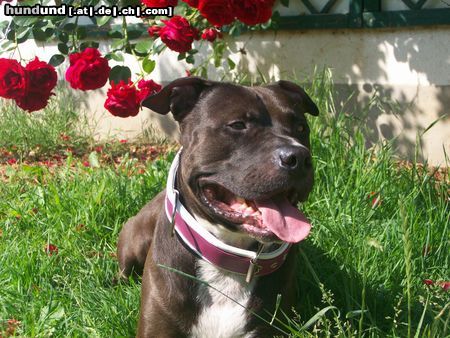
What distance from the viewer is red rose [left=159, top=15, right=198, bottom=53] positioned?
165 inches

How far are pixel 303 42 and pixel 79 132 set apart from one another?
2219 millimetres

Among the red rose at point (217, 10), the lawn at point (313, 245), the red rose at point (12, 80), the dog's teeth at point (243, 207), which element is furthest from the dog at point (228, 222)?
the red rose at point (12, 80)

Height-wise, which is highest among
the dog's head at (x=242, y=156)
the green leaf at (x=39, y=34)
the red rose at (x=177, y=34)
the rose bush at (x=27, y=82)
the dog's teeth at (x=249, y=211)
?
the dog's head at (x=242, y=156)

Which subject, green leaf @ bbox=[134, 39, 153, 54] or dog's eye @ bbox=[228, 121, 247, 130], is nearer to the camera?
dog's eye @ bbox=[228, 121, 247, 130]

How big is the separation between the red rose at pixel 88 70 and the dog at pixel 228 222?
137cm

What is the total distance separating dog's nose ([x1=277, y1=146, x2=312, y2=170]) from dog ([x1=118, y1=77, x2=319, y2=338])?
11 millimetres

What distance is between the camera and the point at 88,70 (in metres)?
4.16

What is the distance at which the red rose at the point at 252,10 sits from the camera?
387cm

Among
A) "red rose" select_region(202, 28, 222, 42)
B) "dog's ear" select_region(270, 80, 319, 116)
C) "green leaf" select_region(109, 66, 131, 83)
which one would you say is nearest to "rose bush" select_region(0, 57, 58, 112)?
"green leaf" select_region(109, 66, 131, 83)

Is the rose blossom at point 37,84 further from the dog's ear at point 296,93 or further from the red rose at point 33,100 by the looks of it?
the dog's ear at point 296,93

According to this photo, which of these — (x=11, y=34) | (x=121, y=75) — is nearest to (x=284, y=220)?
(x=121, y=75)

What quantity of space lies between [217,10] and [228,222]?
1.63 meters

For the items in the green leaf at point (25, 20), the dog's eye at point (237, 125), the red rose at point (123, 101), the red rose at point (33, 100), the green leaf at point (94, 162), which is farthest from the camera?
the green leaf at point (94, 162)

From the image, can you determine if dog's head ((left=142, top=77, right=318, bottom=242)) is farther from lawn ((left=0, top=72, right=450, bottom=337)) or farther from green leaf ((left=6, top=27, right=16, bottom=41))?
green leaf ((left=6, top=27, right=16, bottom=41))
